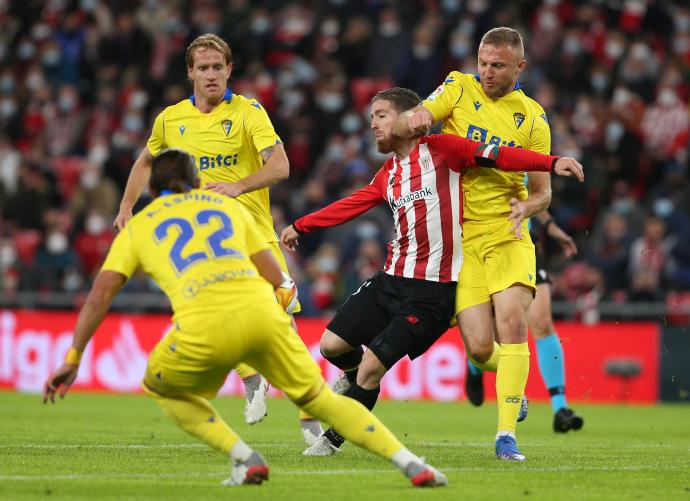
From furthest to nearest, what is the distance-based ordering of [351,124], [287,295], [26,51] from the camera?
[26,51] < [351,124] < [287,295]

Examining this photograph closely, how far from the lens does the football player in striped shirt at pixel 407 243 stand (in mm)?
8531

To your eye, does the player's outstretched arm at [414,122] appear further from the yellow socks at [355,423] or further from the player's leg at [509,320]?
the yellow socks at [355,423]

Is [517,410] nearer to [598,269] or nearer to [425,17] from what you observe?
[598,269]

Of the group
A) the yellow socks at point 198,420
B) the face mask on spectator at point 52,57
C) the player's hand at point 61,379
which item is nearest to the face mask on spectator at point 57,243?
the face mask on spectator at point 52,57

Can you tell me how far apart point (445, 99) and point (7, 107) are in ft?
51.8

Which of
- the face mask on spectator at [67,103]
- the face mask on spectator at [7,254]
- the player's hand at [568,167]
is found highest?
the player's hand at [568,167]

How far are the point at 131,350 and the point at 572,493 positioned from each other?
39.4 feet

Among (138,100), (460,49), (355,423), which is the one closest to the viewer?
(355,423)

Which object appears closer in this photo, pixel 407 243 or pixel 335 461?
Answer: pixel 335 461

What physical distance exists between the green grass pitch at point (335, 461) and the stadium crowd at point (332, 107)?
190 inches

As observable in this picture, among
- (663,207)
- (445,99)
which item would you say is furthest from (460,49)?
(445,99)

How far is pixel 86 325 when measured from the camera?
6406 millimetres

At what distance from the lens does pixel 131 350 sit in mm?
18094

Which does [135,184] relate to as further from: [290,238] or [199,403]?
[199,403]
